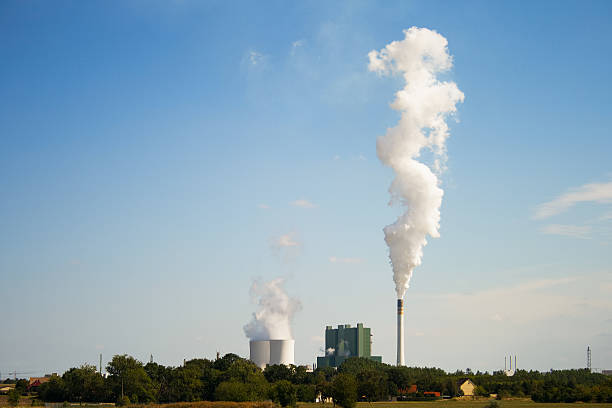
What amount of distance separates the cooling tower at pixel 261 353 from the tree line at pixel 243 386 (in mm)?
16864

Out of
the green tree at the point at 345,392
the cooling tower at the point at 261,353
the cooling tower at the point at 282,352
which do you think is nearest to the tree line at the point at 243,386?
the green tree at the point at 345,392

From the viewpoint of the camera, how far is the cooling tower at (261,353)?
16149 centimetres

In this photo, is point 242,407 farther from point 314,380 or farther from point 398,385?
point 398,385

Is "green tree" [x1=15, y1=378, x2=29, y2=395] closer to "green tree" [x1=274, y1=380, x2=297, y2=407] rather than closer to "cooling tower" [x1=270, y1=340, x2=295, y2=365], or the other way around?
"cooling tower" [x1=270, y1=340, x2=295, y2=365]

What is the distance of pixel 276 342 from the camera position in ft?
530

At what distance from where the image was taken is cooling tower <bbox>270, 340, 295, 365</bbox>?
160 m

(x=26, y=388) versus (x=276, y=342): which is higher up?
(x=276, y=342)

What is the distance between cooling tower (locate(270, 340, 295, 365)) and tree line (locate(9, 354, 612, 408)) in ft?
46.9

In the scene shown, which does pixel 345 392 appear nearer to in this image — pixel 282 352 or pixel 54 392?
pixel 54 392

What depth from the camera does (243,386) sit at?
102500 millimetres

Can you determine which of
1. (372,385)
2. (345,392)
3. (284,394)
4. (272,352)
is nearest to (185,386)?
(284,394)

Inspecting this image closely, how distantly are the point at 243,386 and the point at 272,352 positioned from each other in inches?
2339

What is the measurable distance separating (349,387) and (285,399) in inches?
445

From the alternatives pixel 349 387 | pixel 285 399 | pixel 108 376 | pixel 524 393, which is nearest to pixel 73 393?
pixel 108 376
